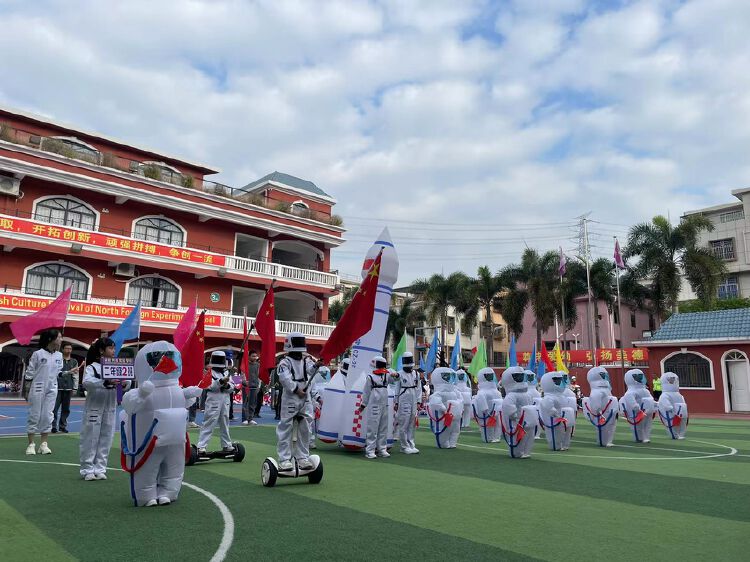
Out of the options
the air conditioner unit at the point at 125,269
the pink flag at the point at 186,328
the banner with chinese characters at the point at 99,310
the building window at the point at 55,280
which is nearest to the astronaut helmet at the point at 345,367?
the pink flag at the point at 186,328

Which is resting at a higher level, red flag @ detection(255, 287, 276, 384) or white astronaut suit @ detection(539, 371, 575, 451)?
red flag @ detection(255, 287, 276, 384)

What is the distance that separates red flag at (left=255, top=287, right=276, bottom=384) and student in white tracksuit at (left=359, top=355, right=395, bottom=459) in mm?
2502

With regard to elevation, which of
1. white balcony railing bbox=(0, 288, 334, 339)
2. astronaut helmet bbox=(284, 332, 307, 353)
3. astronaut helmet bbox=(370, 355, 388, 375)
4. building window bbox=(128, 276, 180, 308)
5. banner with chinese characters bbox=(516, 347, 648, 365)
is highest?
building window bbox=(128, 276, 180, 308)

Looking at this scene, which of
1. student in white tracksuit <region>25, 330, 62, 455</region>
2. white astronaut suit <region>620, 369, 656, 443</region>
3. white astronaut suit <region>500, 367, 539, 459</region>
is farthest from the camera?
white astronaut suit <region>620, 369, 656, 443</region>

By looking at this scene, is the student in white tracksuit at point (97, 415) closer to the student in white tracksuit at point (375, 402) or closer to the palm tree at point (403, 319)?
the student in white tracksuit at point (375, 402)

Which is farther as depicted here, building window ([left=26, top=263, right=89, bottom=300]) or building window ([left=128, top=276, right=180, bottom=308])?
building window ([left=128, top=276, right=180, bottom=308])

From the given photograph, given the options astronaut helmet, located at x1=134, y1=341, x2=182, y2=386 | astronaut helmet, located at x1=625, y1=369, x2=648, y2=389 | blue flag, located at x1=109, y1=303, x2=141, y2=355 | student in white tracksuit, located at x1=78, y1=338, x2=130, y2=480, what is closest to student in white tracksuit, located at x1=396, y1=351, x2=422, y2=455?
astronaut helmet, located at x1=625, y1=369, x2=648, y2=389

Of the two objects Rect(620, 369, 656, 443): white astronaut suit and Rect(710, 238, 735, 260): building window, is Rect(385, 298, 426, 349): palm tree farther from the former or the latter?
Rect(620, 369, 656, 443): white astronaut suit

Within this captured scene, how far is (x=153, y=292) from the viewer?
2880 centimetres

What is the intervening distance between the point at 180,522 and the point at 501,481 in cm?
477

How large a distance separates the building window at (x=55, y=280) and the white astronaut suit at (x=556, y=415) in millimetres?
21821

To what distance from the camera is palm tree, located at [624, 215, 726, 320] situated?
35344mm

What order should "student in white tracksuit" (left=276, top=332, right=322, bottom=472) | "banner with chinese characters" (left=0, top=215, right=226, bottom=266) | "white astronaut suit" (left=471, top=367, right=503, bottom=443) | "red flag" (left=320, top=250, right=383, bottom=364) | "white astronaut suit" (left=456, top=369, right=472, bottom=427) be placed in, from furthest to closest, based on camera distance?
"banner with chinese characters" (left=0, top=215, right=226, bottom=266) < "white astronaut suit" (left=456, top=369, right=472, bottom=427) < "white astronaut suit" (left=471, top=367, right=503, bottom=443) < "student in white tracksuit" (left=276, top=332, right=322, bottom=472) < "red flag" (left=320, top=250, right=383, bottom=364)

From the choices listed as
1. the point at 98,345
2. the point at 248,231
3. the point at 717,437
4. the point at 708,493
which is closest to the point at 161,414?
the point at 98,345
